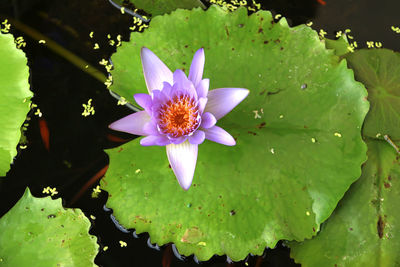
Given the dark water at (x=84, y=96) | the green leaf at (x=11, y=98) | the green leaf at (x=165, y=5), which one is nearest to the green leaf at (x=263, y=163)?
the dark water at (x=84, y=96)

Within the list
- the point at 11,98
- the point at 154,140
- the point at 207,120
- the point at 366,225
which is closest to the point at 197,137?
A: the point at 207,120

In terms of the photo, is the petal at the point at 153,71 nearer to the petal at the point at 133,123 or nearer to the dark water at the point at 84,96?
the petal at the point at 133,123

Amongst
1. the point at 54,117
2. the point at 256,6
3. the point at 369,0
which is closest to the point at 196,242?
the point at 54,117

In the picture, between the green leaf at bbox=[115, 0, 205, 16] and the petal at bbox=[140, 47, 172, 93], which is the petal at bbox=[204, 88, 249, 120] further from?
the green leaf at bbox=[115, 0, 205, 16]

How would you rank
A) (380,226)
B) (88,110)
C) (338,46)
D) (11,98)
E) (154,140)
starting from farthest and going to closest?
1. (88,110)
2. (338,46)
3. (11,98)
4. (380,226)
5. (154,140)

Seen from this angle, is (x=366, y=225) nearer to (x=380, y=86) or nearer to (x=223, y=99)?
(x=380, y=86)

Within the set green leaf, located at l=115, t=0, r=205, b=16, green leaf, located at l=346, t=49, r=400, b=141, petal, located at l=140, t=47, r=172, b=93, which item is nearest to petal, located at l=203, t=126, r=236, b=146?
petal, located at l=140, t=47, r=172, b=93

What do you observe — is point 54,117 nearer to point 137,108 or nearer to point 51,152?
point 51,152
